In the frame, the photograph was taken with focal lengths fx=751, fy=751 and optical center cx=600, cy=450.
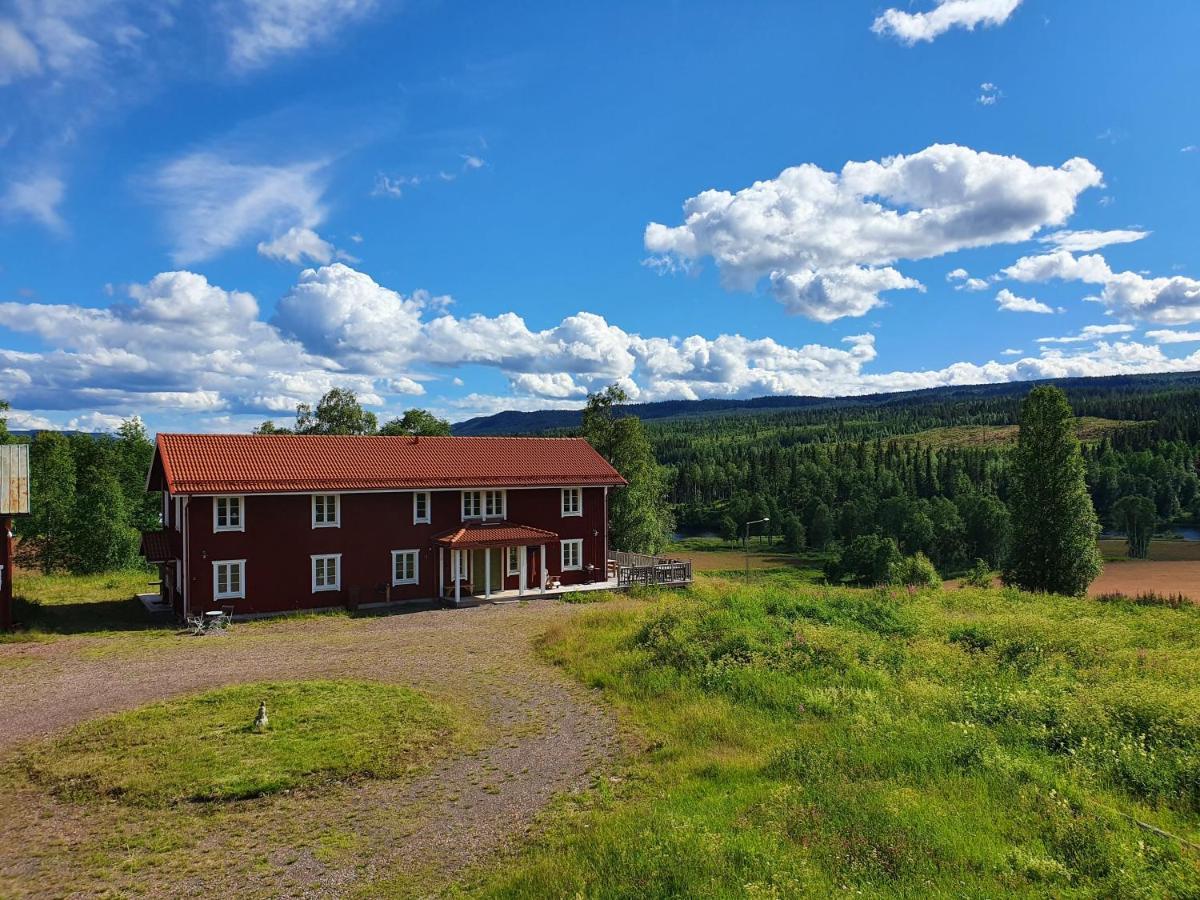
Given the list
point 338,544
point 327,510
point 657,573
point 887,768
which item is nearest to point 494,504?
point 338,544

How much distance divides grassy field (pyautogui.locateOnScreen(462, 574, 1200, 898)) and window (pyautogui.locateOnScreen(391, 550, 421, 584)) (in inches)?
495

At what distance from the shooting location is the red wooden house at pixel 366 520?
27.0m

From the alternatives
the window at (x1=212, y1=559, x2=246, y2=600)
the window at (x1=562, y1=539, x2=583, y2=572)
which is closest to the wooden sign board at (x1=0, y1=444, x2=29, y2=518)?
the window at (x1=212, y1=559, x2=246, y2=600)

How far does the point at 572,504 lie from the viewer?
3456cm

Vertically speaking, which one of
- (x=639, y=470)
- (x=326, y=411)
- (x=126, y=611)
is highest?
(x=326, y=411)

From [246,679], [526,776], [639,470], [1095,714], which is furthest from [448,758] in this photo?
[639,470]

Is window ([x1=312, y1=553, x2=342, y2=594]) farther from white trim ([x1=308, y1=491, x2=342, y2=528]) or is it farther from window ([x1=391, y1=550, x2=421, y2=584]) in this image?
window ([x1=391, y1=550, x2=421, y2=584])

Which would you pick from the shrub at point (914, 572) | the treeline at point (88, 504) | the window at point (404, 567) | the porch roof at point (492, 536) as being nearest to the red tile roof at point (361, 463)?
the porch roof at point (492, 536)

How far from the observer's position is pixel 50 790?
1136 centimetres

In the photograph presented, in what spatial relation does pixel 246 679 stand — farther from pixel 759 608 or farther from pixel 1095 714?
pixel 1095 714

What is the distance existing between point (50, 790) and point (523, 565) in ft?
69.4

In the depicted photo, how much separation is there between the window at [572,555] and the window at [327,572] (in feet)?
32.5

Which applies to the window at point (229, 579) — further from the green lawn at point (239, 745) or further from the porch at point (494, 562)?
the green lawn at point (239, 745)

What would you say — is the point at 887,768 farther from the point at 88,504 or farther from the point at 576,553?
the point at 88,504
